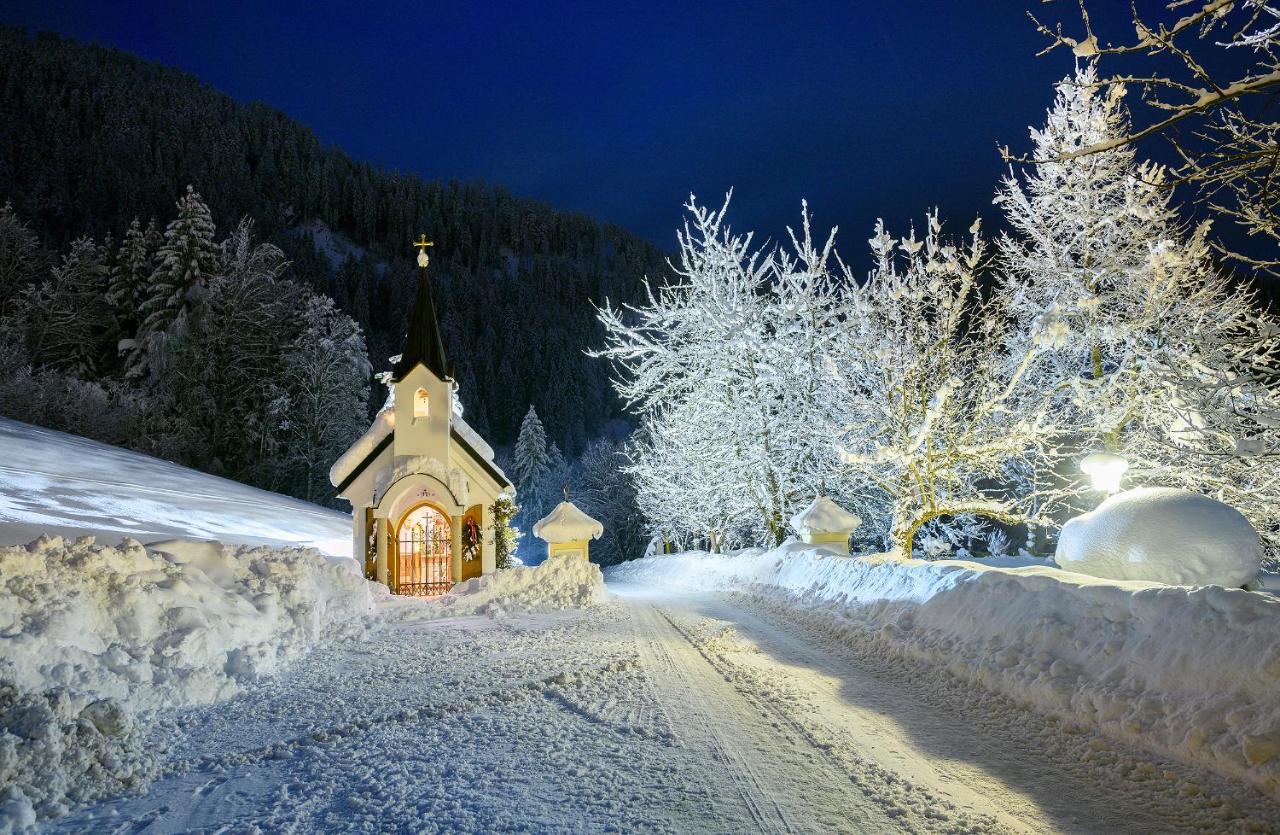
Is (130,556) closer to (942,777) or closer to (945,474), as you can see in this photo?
(942,777)

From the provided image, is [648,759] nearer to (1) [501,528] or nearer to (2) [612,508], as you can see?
(1) [501,528]

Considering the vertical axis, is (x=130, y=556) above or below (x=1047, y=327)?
below

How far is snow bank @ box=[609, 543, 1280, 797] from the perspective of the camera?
4.18m

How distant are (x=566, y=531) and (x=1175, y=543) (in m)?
14.0

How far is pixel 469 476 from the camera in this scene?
1736 cm

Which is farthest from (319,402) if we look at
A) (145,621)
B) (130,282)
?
(145,621)

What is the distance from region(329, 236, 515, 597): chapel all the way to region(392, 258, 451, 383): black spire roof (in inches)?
0.9

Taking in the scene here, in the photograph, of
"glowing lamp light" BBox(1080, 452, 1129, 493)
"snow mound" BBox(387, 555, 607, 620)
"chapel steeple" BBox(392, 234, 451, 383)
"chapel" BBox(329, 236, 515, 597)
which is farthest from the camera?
"chapel steeple" BBox(392, 234, 451, 383)

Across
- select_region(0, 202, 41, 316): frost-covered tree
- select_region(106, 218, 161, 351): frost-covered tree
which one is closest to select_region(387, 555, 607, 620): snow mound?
select_region(106, 218, 161, 351): frost-covered tree

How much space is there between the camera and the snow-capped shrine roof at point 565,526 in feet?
62.6

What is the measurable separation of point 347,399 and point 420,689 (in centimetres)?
2934

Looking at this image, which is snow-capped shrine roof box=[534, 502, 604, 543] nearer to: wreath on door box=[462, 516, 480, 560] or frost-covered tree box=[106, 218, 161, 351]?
wreath on door box=[462, 516, 480, 560]

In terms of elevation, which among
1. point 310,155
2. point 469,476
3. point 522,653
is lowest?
point 522,653

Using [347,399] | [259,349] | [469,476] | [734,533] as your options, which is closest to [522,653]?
[469,476]
